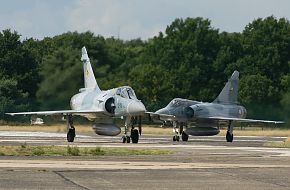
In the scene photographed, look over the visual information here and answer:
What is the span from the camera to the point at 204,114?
161ft

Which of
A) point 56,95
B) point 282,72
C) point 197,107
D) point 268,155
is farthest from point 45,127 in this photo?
point 282,72

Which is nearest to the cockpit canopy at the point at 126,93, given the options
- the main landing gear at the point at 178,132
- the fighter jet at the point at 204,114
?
the fighter jet at the point at 204,114

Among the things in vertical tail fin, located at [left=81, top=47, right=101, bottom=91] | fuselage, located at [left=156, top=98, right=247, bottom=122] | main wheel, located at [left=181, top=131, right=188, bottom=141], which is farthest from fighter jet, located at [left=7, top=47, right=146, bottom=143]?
main wheel, located at [left=181, top=131, right=188, bottom=141]

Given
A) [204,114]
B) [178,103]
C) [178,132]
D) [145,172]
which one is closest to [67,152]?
[145,172]

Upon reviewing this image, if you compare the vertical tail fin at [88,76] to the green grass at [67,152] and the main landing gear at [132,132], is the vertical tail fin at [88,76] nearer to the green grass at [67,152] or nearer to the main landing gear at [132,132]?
the main landing gear at [132,132]

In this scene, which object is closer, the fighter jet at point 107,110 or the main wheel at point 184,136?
the fighter jet at point 107,110

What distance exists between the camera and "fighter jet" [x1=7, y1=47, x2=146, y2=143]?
40438mm

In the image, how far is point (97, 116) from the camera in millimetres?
43625

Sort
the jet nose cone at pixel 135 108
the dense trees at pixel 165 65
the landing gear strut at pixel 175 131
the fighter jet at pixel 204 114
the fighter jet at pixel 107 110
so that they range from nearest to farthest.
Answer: the jet nose cone at pixel 135 108 → the fighter jet at pixel 107 110 → the landing gear strut at pixel 175 131 → the fighter jet at pixel 204 114 → the dense trees at pixel 165 65

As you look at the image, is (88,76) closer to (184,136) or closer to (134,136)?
(184,136)

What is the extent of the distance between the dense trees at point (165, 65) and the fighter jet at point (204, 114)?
295 inches

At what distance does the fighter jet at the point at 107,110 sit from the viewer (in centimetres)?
4044

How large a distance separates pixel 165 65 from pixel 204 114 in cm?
5337

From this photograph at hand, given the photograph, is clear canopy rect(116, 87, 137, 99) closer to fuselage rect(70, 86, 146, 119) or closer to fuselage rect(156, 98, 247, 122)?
fuselage rect(70, 86, 146, 119)
